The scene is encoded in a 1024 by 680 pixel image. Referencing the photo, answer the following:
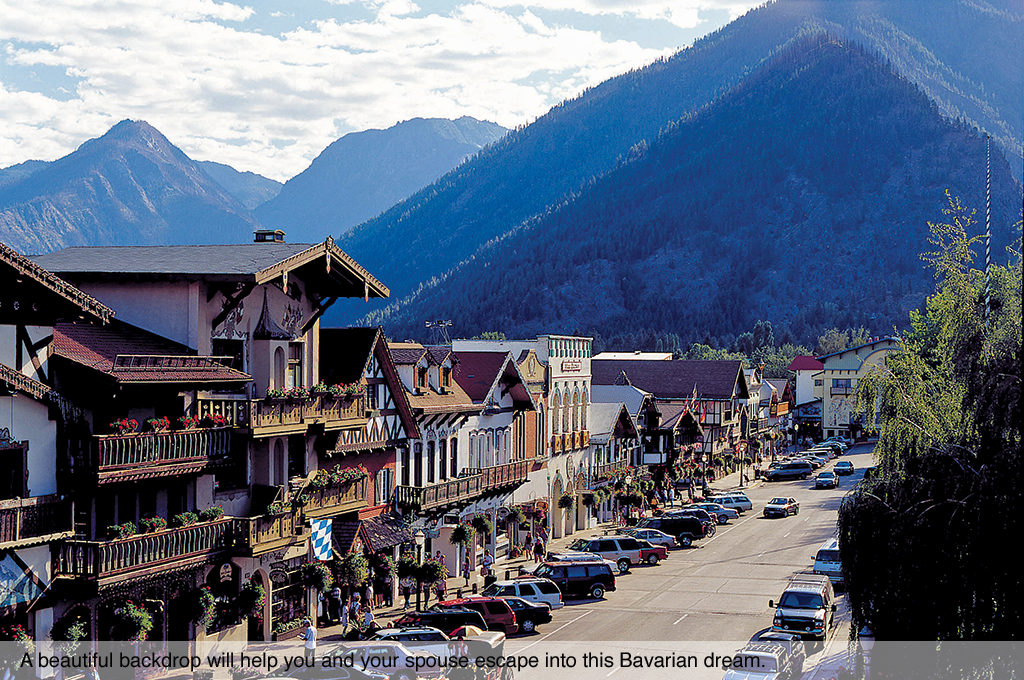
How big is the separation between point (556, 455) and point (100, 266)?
37.5 m

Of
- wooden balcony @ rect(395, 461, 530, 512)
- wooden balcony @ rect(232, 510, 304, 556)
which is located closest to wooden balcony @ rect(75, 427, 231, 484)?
wooden balcony @ rect(232, 510, 304, 556)

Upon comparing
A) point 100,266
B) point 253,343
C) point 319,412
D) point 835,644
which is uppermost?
point 100,266

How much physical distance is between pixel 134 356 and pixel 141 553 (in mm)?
5351

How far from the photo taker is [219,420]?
33719mm

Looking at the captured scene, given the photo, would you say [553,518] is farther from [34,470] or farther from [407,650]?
[34,470]

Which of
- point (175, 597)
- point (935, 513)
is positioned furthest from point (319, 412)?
point (935, 513)

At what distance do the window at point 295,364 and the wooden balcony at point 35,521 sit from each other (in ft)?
37.8

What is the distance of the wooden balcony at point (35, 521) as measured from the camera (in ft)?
87.5

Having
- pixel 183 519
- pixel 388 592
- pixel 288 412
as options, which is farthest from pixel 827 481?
pixel 183 519

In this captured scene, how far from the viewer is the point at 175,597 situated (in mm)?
33094

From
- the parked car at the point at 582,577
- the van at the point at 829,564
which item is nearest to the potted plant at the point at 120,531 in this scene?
the parked car at the point at 582,577

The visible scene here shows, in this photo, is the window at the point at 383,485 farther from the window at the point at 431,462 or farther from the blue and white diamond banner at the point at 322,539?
the blue and white diamond banner at the point at 322,539

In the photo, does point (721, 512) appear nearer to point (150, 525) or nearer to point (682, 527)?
point (682, 527)

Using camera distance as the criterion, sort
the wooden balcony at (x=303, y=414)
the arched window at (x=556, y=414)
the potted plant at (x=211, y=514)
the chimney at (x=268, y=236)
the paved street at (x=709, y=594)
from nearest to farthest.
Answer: the potted plant at (x=211, y=514) → the wooden balcony at (x=303, y=414) → the paved street at (x=709, y=594) → the chimney at (x=268, y=236) → the arched window at (x=556, y=414)
